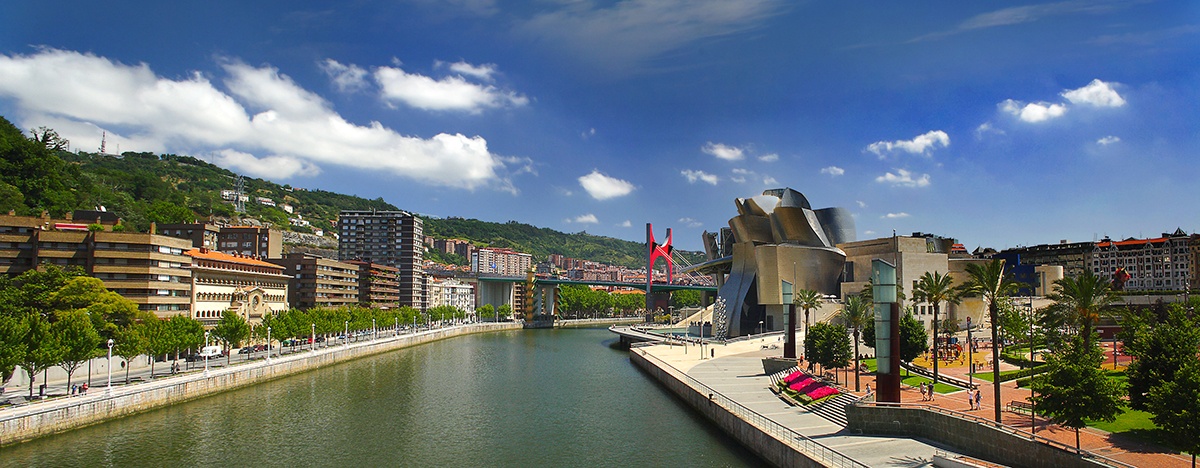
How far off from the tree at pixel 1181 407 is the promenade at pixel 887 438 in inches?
54.0

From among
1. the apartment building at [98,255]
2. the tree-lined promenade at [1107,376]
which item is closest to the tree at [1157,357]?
the tree-lined promenade at [1107,376]

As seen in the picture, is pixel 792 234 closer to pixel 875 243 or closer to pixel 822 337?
pixel 875 243

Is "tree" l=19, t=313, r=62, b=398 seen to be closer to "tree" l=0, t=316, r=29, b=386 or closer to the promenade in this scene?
"tree" l=0, t=316, r=29, b=386

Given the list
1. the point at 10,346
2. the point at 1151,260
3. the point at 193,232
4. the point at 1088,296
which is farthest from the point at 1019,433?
the point at 1151,260

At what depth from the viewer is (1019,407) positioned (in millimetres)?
24719

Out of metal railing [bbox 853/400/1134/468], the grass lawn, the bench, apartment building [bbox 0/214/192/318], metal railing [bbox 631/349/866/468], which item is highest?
apartment building [bbox 0/214/192/318]

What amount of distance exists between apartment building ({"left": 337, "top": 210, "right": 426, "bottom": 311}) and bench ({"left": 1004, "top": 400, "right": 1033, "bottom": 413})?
118693mm

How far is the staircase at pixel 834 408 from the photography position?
→ 27.1m

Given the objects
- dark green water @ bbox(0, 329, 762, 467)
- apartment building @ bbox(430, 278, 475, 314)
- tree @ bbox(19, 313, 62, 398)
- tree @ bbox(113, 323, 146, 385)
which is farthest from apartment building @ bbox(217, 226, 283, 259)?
tree @ bbox(19, 313, 62, 398)

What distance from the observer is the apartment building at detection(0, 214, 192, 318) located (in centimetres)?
5275

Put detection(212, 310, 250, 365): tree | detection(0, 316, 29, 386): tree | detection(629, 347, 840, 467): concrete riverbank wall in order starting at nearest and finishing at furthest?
detection(629, 347, 840, 467): concrete riverbank wall < detection(0, 316, 29, 386): tree < detection(212, 310, 250, 365): tree

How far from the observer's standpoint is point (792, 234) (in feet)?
241

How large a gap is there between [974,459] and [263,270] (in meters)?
76.1

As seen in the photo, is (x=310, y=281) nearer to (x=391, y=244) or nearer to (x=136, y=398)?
(x=391, y=244)
